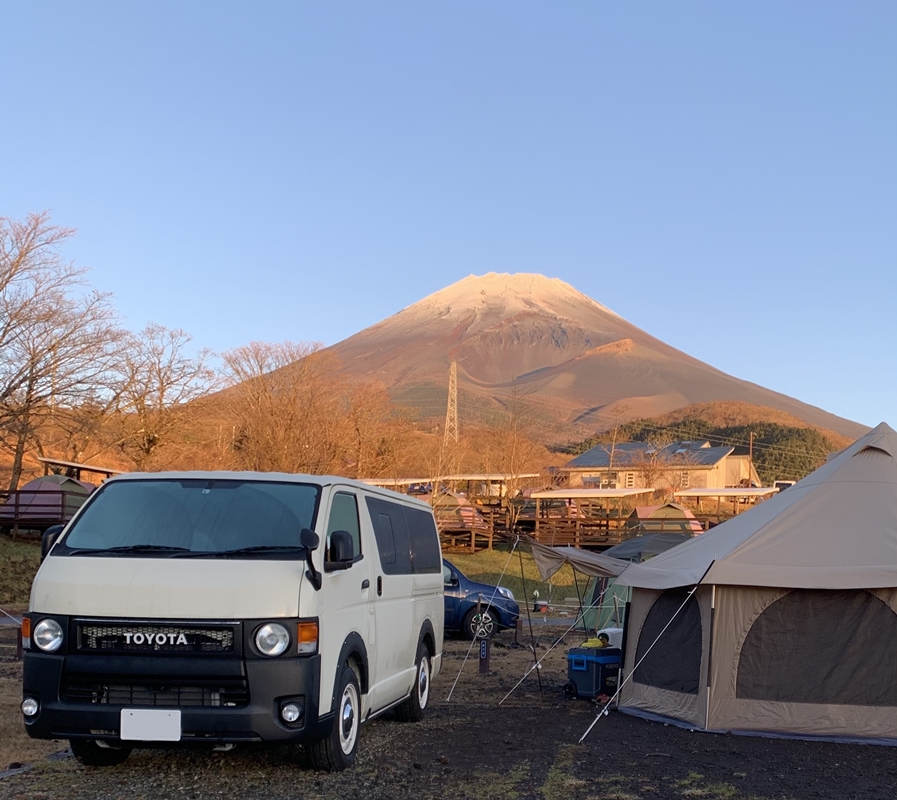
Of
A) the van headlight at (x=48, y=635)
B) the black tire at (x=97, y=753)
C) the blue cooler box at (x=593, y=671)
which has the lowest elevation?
the blue cooler box at (x=593, y=671)

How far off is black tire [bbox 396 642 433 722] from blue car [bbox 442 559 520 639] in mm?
8489

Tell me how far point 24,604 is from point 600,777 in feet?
63.5

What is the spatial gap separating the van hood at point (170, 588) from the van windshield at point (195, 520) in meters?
0.15

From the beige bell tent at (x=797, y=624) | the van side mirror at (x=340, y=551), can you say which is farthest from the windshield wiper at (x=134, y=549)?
the beige bell tent at (x=797, y=624)

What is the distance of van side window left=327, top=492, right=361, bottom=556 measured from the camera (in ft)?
25.1

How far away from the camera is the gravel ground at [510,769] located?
7.04m

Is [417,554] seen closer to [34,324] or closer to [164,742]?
[164,742]

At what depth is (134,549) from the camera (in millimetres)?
7051

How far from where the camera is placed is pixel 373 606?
8.16 metres

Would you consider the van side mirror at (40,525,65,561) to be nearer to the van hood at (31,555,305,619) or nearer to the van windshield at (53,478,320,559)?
the van windshield at (53,478,320,559)

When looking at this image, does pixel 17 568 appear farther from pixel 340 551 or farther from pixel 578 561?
pixel 340 551

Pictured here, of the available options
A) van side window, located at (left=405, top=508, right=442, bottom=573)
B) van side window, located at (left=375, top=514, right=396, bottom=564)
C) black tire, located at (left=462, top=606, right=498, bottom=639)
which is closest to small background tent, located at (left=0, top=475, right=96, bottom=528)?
black tire, located at (left=462, top=606, right=498, bottom=639)

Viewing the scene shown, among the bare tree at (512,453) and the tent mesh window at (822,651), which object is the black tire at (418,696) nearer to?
the tent mesh window at (822,651)

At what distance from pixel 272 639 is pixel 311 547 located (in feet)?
2.09
